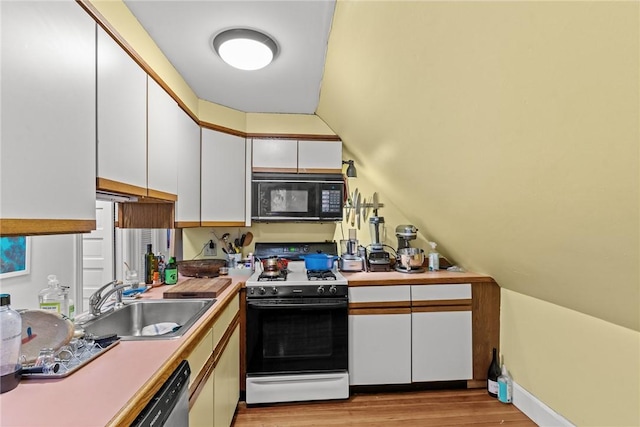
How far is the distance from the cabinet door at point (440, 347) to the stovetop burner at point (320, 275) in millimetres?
678

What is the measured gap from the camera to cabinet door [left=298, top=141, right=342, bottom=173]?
9.34 feet

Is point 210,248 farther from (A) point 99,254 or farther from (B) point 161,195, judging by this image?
(B) point 161,195

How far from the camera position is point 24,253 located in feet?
6.91

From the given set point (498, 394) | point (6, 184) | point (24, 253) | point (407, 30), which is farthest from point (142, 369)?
point (498, 394)

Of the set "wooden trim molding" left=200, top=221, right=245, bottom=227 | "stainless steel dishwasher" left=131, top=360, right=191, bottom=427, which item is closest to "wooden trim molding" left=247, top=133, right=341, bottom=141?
"wooden trim molding" left=200, top=221, right=245, bottom=227

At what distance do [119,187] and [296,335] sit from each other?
152 cm

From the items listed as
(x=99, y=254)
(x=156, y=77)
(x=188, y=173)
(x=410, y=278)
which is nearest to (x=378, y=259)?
(x=410, y=278)

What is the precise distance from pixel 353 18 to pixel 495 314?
2311mm

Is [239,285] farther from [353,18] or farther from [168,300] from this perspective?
[353,18]

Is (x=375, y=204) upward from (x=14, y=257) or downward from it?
upward

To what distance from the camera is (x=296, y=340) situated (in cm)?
231

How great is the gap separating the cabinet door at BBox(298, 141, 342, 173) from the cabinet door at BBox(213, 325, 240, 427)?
1.42 metres

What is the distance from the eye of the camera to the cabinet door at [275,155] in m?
2.81

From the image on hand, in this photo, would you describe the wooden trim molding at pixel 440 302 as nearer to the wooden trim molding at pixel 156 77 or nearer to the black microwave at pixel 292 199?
the black microwave at pixel 292 199
